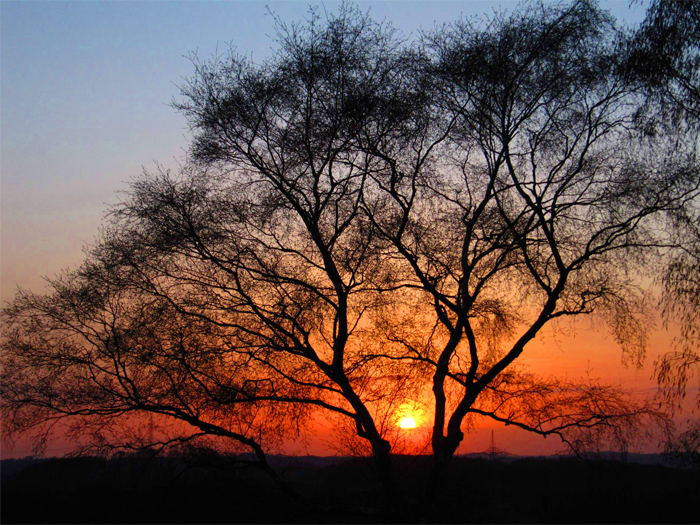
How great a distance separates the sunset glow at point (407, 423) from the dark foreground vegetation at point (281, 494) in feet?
2.59

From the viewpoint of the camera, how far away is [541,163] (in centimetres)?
1153

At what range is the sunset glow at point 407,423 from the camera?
11456mm

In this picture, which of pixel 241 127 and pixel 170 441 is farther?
pixel 241 127

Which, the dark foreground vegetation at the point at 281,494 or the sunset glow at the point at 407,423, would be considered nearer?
the dark foreground vegetation at the point at 281,494

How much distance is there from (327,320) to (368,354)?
1.17m

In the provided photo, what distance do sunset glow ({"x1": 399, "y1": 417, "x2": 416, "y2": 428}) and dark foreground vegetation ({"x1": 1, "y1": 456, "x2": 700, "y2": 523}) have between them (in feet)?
2.59

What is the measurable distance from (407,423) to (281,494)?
123 inches

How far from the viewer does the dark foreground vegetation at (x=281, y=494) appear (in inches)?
388

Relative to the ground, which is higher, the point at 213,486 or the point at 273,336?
the point at 273,336

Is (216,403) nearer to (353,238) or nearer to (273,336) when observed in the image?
(273,336)

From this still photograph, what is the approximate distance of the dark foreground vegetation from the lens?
984cm

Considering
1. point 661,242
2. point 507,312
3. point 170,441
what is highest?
point 661,242

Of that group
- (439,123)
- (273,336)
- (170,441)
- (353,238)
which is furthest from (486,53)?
(170,441)

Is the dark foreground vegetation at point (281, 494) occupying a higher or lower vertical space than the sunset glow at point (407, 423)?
lower
